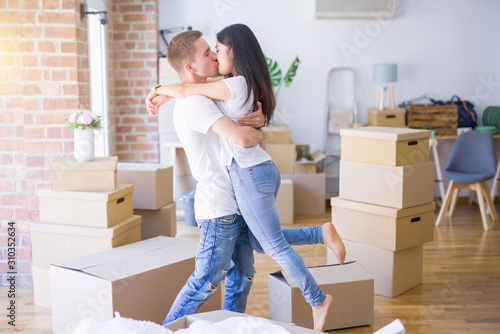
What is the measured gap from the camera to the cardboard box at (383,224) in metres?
3.33

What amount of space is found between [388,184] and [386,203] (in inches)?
4.4

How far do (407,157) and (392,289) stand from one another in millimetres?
Result: 774

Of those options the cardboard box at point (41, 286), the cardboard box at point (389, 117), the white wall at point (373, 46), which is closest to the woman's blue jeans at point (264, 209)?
the cardboard box at point (41, 286)

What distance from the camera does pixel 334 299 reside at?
114 inches

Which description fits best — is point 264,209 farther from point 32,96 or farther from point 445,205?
point 445,205

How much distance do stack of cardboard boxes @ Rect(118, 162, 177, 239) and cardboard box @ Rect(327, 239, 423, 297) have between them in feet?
3.75

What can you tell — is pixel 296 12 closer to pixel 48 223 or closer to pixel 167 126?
pixel 167 126

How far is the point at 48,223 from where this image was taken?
10.2 ft

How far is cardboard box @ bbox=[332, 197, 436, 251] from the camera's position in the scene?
10.9 ft

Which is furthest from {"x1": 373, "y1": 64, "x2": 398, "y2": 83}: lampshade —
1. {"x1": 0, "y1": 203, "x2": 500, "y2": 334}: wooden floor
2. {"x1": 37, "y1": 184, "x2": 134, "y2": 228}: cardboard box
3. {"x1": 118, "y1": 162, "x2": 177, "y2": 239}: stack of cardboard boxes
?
{"x1": 37, "y1": 184, "x2": 134, "y2": 228}: cardboard box

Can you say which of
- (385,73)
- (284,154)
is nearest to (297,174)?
(284,154)

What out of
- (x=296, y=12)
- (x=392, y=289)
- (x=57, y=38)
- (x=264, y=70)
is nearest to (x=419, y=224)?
(x=392, y=289)

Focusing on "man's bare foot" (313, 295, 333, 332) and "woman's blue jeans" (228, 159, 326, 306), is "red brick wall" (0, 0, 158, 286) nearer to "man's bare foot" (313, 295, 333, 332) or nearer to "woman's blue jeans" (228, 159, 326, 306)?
"woman's blue jeans" (228, 159, 326, 306)

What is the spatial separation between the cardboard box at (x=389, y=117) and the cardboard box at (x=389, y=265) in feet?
7.83
